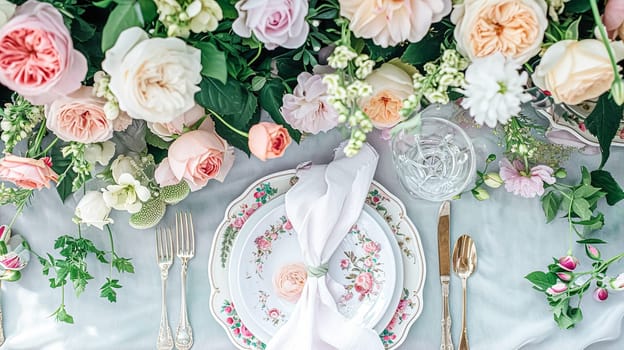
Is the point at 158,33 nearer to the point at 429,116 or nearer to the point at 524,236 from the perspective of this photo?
the point at 429,116

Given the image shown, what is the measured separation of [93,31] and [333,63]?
29 cm

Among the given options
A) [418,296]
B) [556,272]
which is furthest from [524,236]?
[418,296]

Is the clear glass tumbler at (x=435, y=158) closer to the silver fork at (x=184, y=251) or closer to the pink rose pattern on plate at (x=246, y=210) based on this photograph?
the pink rose pattern on plate at (x=246, y=210)

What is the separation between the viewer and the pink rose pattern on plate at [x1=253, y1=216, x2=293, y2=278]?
1.02 m

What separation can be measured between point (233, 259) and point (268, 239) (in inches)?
2.5

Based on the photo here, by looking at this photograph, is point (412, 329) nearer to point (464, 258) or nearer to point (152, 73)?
point (464, 258)

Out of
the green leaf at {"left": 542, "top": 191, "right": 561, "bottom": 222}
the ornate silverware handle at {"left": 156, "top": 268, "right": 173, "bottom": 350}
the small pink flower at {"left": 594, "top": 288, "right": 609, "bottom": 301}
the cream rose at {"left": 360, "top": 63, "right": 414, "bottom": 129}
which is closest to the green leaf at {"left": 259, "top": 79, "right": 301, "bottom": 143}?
the cream rose at {"left": 360, "top": 63, "right": 414, "bottom": 129}

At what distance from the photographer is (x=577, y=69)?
0.72 meters

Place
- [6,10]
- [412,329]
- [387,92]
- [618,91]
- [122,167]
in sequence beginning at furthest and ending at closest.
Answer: [412,329] < [122,167] < [387,92] < [6,10] < [618,91]

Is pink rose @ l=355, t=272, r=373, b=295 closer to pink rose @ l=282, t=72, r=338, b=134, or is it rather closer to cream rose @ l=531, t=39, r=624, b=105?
pink rose @ l=282, t=72, r=338, b=134

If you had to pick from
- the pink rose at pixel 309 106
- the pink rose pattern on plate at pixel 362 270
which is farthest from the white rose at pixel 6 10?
the pink rose pattern on plate at pixel 362 270

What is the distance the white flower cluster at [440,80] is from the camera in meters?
0.75

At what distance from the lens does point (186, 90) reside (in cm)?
74

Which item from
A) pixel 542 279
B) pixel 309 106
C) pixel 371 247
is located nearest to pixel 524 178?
pixel 542 279
